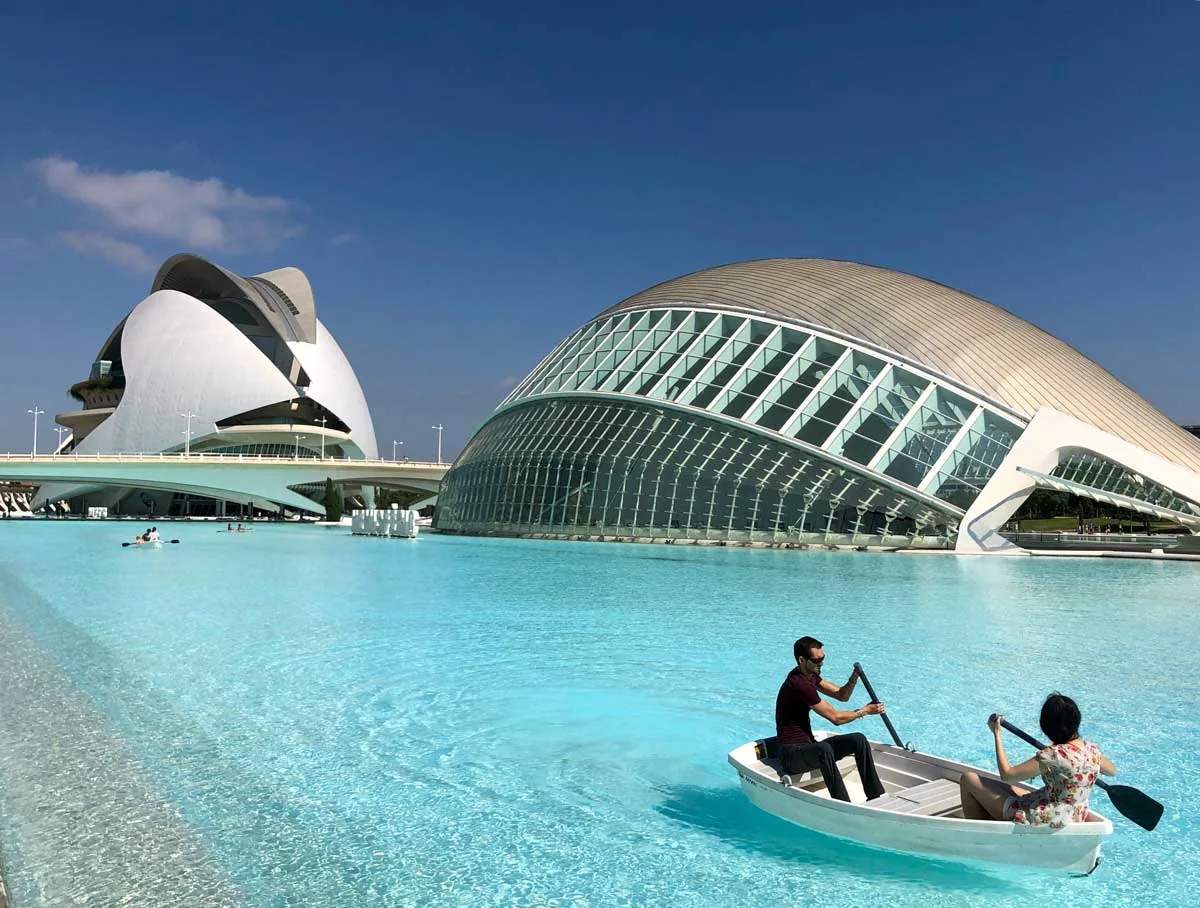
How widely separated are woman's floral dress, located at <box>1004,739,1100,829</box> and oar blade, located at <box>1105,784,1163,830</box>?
333 mm

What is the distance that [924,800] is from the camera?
5934mm

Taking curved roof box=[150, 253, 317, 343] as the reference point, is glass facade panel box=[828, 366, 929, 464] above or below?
below

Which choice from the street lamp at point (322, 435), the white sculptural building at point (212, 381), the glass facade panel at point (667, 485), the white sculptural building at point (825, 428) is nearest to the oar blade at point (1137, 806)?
the white sculptural building at point (825, 428)

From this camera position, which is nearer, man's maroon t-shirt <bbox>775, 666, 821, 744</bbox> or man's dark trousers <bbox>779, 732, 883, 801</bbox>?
man's dark trousers <bbox>779, 732, 883, 801</bbox>

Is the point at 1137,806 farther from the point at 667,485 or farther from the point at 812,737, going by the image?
the point at 667,485

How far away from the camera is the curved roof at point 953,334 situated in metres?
36.0

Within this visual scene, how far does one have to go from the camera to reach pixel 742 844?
20.2 feet

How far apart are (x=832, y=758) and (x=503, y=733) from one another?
350cm

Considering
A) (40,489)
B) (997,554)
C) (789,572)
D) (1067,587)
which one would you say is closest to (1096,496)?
(997,554)

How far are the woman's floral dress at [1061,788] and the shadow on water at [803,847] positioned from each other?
0.48 meters

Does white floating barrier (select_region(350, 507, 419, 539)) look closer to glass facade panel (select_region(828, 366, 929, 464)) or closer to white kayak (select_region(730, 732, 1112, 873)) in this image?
glass facade panel (select_region(828, 366, 929, 464))

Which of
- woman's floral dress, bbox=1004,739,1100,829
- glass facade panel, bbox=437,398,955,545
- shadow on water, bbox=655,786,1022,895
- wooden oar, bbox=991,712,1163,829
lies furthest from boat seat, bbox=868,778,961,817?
glass facade panel, bbox=437,398,955,545

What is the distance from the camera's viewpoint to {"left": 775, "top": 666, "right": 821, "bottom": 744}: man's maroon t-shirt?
6574 mm

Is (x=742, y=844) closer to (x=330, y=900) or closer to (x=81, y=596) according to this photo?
(x=330, y=900)
